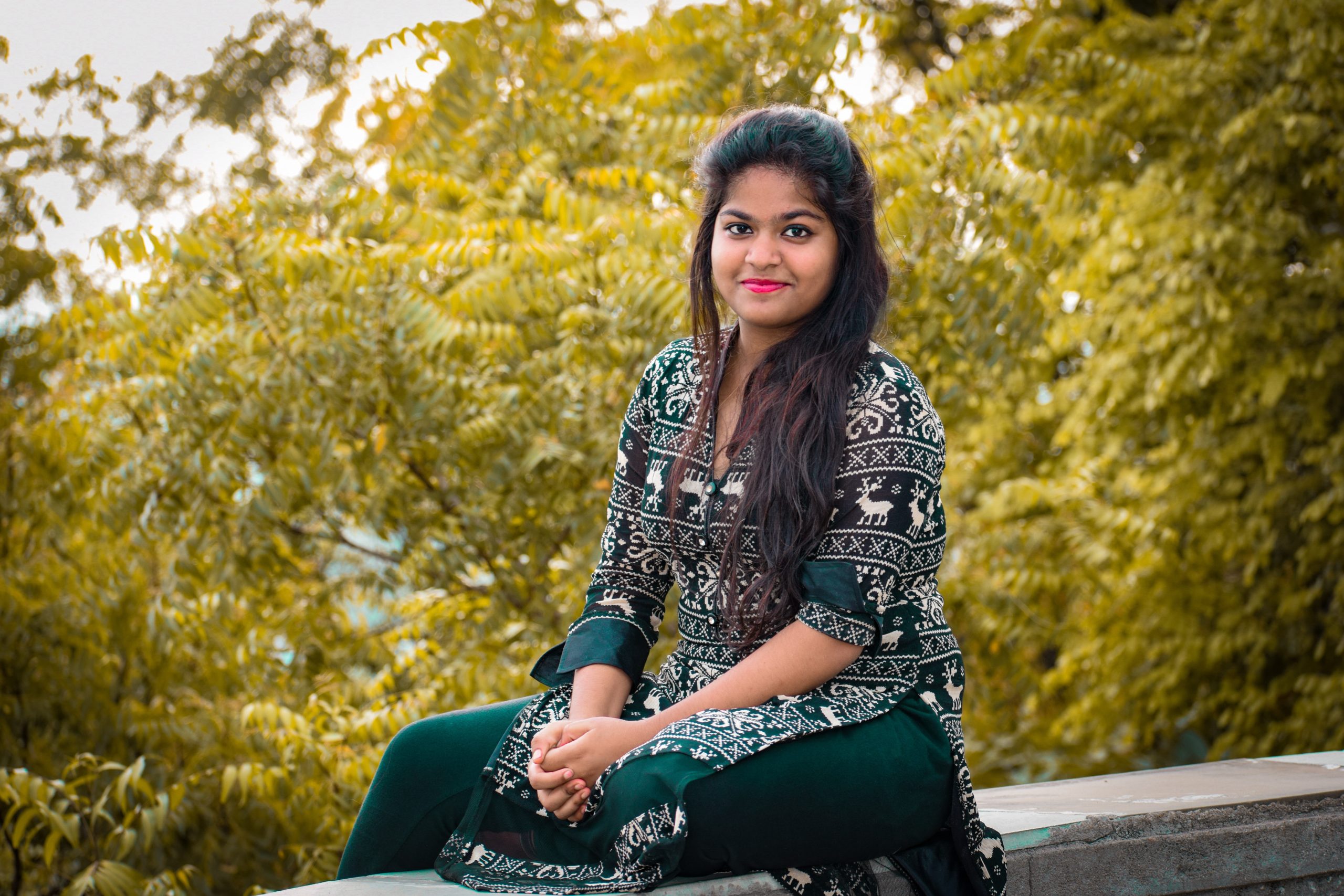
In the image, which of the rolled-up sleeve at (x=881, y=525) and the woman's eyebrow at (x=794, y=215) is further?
the woman's eyebrow at (x=794, y=215)

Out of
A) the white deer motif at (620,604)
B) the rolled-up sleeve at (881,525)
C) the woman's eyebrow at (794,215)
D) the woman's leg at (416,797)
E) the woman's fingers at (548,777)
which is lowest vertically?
the woman's leg at (416,797)

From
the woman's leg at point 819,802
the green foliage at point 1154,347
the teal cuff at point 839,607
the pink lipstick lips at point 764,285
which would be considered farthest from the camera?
the green foliage at point 1154,347

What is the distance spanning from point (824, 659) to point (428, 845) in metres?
0.70

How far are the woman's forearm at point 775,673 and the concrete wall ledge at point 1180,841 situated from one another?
50 cm

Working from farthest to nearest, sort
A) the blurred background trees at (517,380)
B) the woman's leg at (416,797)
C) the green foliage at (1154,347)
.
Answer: the green foliage at (1154,347) < the blurred background trees at (517,380) < the woman's leg at (416,797)

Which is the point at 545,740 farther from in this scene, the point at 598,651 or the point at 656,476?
the point at 656,476

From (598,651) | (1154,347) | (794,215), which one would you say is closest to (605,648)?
(598,651)

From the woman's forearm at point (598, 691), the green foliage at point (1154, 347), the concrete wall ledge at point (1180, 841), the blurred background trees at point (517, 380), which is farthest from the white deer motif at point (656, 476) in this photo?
the green foliage at point (1154, 347)

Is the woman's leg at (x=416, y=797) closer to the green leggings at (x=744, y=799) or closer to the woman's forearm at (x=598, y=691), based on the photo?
the green leggings at (x=744, y=799)

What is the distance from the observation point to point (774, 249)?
1918 millimetres

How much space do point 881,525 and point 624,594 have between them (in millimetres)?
497

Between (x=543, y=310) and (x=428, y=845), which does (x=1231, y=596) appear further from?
(x=428, y=845)

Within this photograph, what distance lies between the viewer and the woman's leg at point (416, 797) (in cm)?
183

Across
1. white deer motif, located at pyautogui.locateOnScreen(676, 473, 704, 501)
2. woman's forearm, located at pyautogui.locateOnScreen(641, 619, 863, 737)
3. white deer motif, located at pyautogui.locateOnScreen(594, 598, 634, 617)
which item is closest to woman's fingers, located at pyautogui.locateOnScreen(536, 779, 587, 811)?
woman's forearm, located at pyautogui.locateOnScreen(641, 619, 863, 737)
